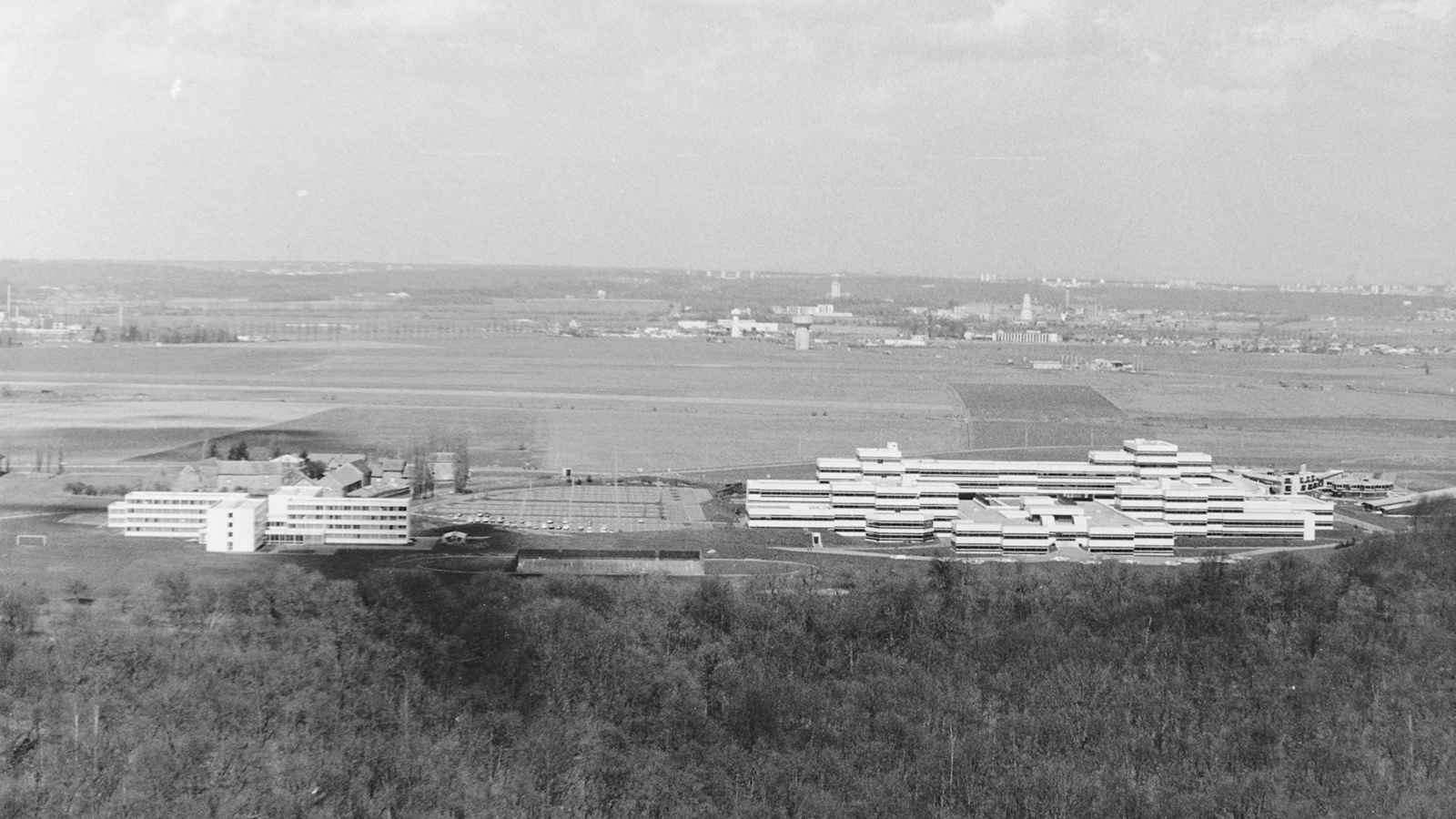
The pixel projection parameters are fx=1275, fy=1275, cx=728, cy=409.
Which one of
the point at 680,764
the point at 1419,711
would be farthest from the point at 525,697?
the point at 1419,711

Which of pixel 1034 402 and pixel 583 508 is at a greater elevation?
pixel 1034 402

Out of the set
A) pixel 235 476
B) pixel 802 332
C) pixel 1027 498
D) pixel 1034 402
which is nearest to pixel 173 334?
pixel 235 476

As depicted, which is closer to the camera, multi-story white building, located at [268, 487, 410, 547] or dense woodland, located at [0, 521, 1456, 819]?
dense woodland, located at [0, 521, 1456, 819]

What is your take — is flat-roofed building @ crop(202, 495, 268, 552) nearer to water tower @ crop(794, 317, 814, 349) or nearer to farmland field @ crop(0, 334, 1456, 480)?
farmland field @ crop(0, 334, 1456, 480)

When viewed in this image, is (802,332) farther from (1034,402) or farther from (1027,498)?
(1027,498)

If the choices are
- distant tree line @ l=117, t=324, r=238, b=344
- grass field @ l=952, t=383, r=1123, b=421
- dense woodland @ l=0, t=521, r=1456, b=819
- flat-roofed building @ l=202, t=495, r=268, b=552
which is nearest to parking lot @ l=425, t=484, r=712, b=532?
flat-roofed building @ l=202, t=495, r=268, b=552

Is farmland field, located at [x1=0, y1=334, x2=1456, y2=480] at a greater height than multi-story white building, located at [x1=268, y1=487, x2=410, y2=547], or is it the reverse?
farmland field, located at [x1=0, y1=334, x2=1456, y2=480]
